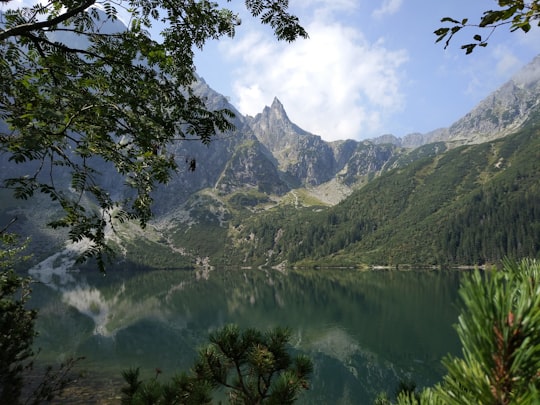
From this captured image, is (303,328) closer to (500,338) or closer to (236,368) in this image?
(236,368)

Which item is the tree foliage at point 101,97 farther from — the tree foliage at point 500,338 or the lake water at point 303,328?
the lake water at point 303,328

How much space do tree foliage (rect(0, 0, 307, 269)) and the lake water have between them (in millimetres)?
15684

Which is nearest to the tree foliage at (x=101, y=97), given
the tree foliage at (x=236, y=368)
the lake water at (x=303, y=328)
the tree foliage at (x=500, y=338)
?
the tree foliage at (x=236, y=368)

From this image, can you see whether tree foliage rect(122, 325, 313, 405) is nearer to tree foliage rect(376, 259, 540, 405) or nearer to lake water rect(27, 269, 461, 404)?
tree foliage rect(376, 259, 540, 405)

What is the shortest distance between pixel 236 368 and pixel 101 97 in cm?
526

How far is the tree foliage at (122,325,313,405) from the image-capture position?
20.7ft

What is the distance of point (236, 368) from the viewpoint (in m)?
6.70

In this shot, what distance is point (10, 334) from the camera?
11.1 metres

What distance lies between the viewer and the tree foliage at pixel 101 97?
4746 mm

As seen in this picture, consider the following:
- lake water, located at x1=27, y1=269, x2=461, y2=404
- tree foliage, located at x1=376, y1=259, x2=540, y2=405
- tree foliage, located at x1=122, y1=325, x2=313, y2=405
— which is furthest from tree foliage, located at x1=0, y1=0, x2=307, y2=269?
lake water, located at x1=27, y1=269, x2=461, y2=404

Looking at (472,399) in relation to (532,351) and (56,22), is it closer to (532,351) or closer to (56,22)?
(532,351)

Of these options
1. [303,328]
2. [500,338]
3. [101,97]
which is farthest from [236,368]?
[303,328]

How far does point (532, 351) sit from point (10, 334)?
13903mm

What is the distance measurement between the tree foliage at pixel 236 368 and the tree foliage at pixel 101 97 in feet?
9.20
